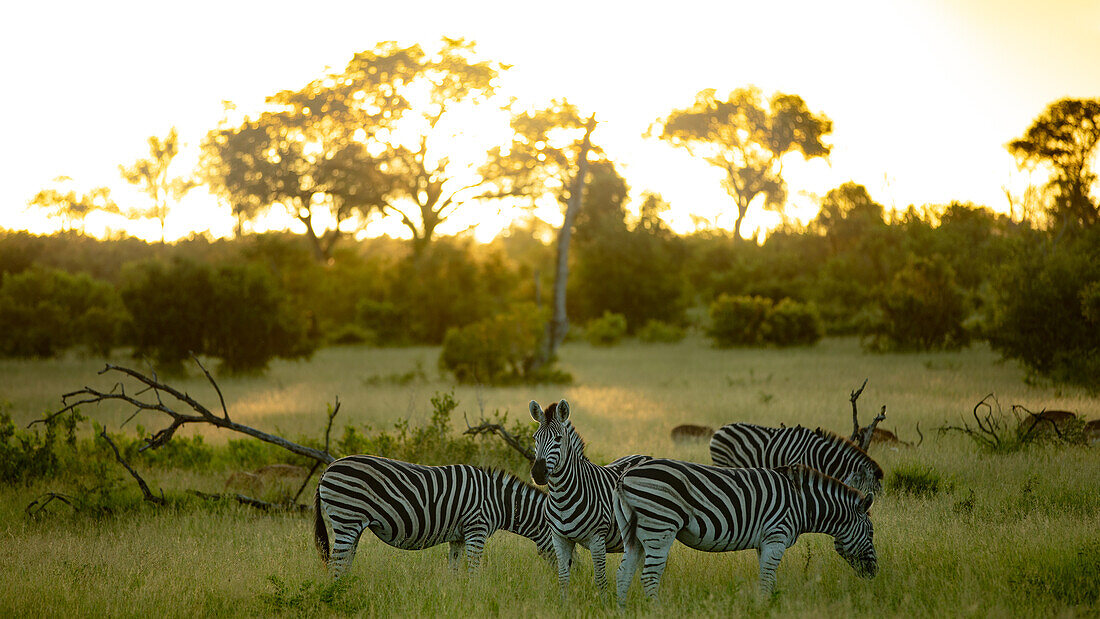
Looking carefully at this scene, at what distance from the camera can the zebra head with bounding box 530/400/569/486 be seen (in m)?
5.59

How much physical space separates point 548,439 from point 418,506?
1.42m

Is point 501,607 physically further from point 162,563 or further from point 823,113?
point 823,113

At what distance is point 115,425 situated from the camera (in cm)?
1546

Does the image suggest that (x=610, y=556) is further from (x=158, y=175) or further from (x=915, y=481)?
(x=158, y=175)

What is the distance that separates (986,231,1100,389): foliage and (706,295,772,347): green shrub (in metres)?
13.2

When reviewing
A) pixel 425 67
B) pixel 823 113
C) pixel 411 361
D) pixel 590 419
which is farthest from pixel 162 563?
pixel 823 113

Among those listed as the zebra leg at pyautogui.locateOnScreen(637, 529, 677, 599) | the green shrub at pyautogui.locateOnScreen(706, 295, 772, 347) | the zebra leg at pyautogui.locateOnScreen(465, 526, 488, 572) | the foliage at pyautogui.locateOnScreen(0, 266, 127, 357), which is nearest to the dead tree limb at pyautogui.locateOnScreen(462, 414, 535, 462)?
the zebra leg at pyautogui.locateOnScreen(465, 526, 488, 572)

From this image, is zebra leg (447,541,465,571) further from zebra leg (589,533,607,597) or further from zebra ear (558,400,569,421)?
zebra ear (558,400,569,421)

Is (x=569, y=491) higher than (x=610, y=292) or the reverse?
the reverse

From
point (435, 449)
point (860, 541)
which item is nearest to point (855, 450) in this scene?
point (860, 541)

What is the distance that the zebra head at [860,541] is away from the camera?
6195 mm

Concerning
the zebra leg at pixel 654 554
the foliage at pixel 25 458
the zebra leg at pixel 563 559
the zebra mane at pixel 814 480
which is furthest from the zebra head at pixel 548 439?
the foliage at pixel 25 458

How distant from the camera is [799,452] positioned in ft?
25.9

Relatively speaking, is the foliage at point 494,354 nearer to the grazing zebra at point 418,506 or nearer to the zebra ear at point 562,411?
the grazing zebra at point 418,506
